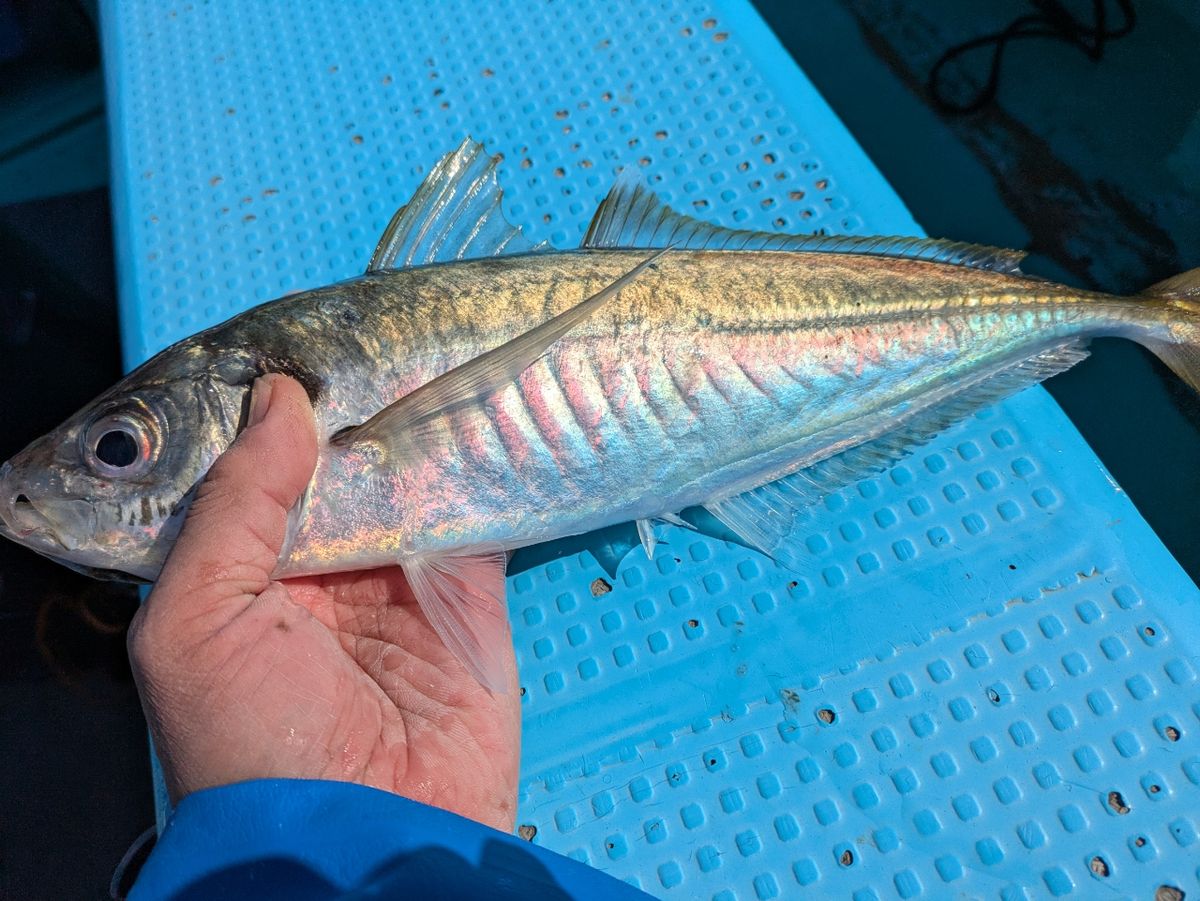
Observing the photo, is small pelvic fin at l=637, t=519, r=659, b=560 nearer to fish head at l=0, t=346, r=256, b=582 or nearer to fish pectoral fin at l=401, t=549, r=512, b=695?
fish pectoral fin at l=401, t=549, r=512, b=695

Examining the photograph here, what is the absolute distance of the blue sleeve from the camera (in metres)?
1.06

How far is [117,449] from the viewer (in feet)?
4.38

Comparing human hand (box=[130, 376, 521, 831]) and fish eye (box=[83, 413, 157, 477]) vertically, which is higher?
fish eye (box=[83, 413, 157, 477])

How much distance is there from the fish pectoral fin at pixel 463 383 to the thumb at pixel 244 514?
119 millimetres

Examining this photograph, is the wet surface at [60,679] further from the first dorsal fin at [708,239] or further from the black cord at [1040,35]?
the black cord at [1040,35]

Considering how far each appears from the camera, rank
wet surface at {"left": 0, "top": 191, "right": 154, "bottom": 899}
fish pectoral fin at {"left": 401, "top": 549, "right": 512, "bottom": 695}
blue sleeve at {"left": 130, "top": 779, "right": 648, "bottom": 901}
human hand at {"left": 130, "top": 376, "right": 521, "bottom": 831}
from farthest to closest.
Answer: wet surface at {"left": 0, "top": 191, "right": 154, "bottom": 899} < fish pectoral fin at {"left": 401, "top": 549, "right": 512, "bottom": 695} < human hand at {"left": 130, "top": 376, "right": 521, "bottom": 831} < blue sleeve at {"left": 130, "top": 779, "right": 648, "bottom": 901}

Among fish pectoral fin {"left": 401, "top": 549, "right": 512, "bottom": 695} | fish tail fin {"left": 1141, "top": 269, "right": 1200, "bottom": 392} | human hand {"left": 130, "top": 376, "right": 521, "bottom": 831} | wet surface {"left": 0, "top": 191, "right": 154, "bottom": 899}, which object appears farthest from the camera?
wet surface {"left": 0, "top": 191, "right": 154, "bottom": 899}

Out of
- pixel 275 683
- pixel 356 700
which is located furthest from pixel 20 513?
pixel 356 700

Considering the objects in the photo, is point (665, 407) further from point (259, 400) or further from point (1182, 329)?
point (1182, 329)

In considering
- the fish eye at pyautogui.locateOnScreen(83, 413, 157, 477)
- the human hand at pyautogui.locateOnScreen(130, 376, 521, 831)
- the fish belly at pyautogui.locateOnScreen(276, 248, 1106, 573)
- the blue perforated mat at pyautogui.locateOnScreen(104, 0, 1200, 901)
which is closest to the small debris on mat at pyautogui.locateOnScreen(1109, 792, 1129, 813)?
the blue perforated mat at pyautogui.locateOnScreen(104, 0, 1200, 901)

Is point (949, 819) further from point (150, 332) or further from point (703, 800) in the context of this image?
point (150, 332)

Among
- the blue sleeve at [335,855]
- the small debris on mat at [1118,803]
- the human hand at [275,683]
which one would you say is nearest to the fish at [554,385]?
the human hand at [275,683]

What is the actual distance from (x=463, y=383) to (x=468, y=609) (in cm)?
44

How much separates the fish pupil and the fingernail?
20cm
